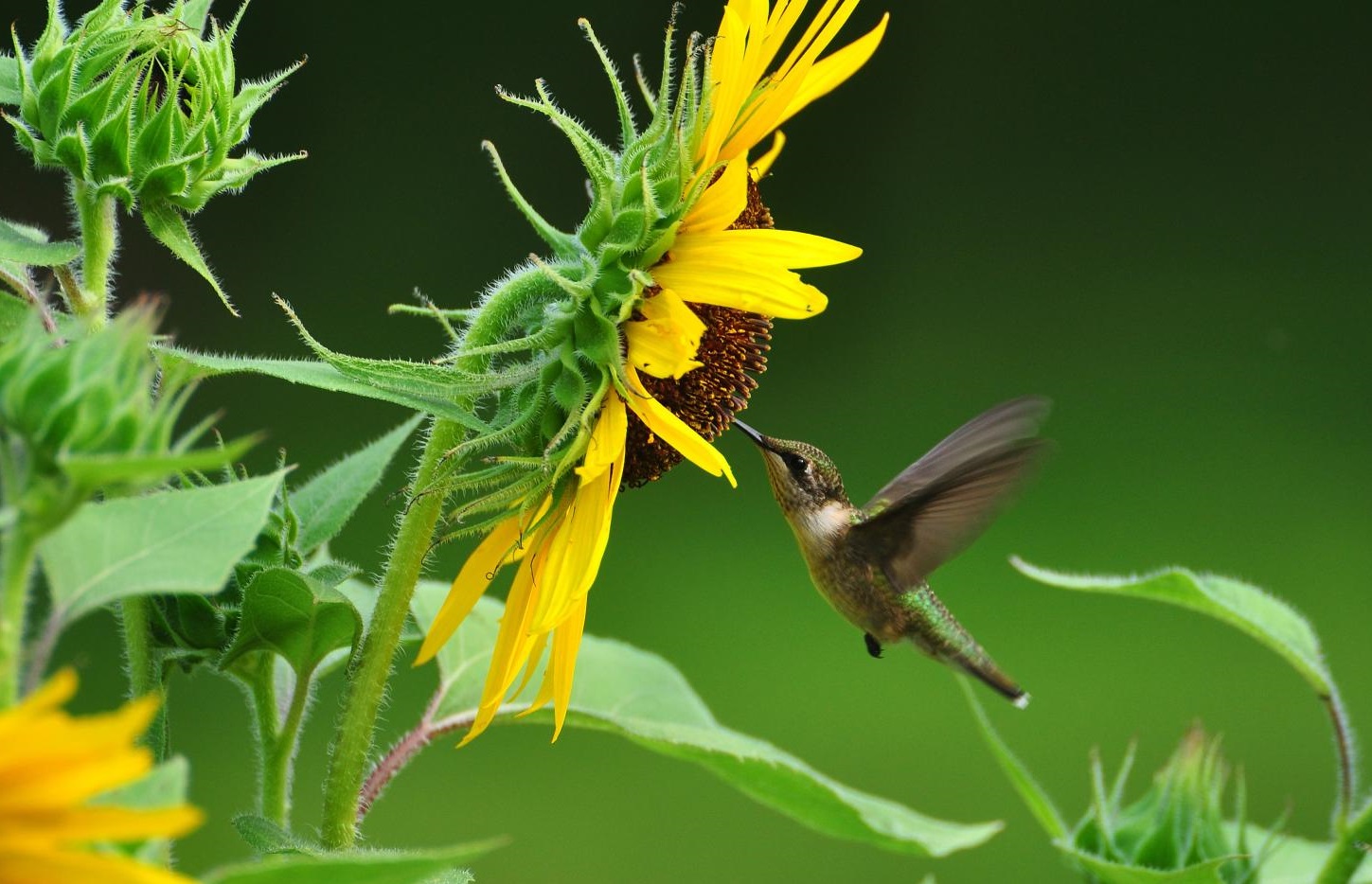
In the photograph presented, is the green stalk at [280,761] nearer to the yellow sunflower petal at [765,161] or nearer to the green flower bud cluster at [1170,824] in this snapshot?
the yellow sunflower petal at [765,161]

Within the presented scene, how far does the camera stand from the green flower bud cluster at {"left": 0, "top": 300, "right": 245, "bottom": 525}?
33 cm

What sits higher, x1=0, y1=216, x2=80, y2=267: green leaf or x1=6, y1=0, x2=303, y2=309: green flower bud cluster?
x1=6, y1=0, x2=303, y2=309: green flower bud cluster

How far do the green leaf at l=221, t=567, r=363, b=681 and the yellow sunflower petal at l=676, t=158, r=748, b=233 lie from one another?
0.19 meters

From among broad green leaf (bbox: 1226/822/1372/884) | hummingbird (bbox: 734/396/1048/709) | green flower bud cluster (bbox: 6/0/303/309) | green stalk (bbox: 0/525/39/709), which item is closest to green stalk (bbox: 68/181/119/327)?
green flower bud cluster (bbox: 6/0/303/309)

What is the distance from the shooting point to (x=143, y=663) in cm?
53

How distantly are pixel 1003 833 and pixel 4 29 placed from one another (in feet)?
6.84

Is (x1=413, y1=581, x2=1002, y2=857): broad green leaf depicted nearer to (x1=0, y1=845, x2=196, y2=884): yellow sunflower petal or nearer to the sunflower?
the sunflower

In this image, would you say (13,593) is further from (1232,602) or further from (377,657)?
(1232,602)

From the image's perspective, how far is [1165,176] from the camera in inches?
137

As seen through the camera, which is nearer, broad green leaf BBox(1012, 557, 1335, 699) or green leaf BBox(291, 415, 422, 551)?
green leaf BBox(291, 415, 422, 551)

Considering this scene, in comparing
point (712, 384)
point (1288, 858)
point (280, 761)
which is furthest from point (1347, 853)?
point (280, 761)

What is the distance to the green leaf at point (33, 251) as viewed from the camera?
51 centimetres

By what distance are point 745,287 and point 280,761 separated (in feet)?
0.79

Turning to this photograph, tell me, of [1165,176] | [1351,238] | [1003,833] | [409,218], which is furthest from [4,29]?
[1351,238]
